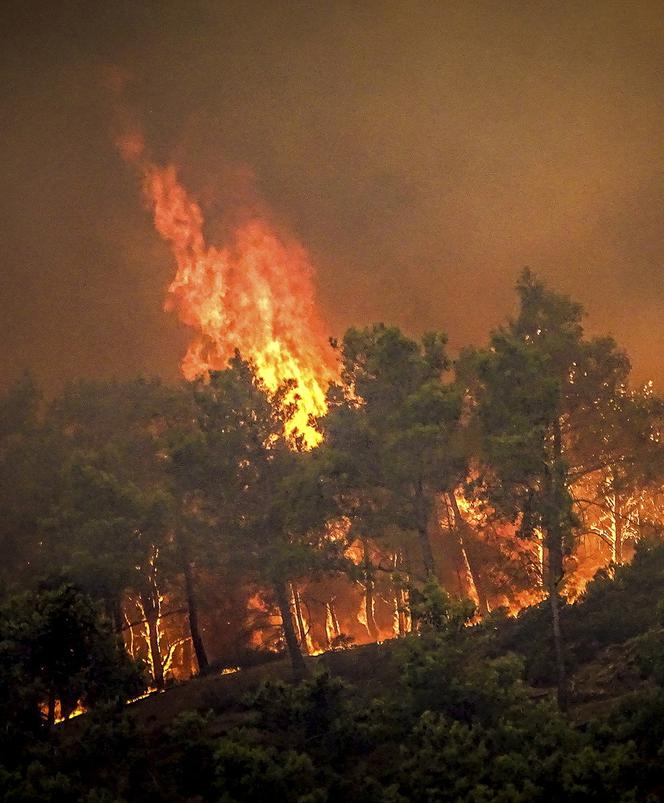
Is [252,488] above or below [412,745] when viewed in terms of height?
above

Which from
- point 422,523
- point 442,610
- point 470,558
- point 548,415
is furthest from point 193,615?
point 548,415

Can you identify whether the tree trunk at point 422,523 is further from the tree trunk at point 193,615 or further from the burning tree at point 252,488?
the tree trunk at point 193,615

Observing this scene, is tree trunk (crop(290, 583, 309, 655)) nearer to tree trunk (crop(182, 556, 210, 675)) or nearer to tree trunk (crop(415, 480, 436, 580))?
tree trunk (crop(182, 556, 210, 675))

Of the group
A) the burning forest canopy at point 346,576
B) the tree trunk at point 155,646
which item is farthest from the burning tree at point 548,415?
the tree trunk at point 155,646

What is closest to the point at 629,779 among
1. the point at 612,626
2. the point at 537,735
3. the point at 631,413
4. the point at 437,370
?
the point at 537,735

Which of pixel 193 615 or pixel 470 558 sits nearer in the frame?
pixel 193 615

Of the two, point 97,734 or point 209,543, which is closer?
point 97,734

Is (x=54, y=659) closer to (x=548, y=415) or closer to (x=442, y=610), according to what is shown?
(x=442, y=610)

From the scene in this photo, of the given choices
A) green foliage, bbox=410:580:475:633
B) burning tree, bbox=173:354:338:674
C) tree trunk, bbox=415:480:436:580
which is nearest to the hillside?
green foliage, bbox=410:580:475:633

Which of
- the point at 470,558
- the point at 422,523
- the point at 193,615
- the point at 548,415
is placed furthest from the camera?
the point at 470,558

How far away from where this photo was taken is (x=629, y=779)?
1106 cm

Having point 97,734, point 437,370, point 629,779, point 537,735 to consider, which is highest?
point 437,370

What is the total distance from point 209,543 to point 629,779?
19.1 meters

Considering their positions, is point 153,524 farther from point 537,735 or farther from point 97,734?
point 537,735
